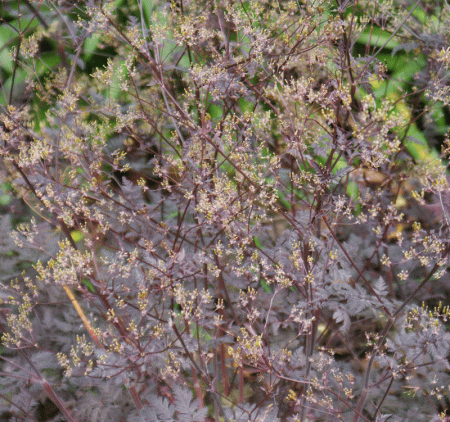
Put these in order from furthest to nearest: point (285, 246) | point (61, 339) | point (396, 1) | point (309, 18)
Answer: point (396, 1)
point (61, 339)
point (285, 246)
point (309, 18)

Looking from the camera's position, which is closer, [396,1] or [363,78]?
[363,78]

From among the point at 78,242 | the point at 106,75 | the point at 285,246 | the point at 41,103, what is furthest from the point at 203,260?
the point at 41,103

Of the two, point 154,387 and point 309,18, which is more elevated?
point 309,18

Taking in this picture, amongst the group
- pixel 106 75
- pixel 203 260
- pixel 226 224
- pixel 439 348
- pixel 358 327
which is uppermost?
pixel 106 75

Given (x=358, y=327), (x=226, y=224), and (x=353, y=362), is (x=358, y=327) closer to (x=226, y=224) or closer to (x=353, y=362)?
(x=353, y=362)

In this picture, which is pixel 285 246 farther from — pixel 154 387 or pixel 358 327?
pixel 154 387

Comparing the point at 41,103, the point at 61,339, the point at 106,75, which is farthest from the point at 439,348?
the point at 41,103

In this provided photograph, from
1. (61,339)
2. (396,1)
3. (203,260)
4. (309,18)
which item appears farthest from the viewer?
(396,1)
